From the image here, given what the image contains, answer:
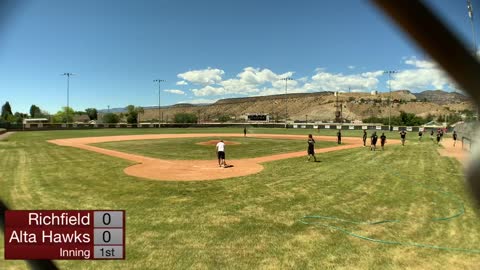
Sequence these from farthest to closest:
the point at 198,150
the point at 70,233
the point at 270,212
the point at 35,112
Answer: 1. the point at 35,112
2. the point at 198,150
3. the point at 270,212
4. the point at 70,233

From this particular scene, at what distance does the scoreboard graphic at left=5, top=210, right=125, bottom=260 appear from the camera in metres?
4.55

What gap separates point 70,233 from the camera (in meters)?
5.28

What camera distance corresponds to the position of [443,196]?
41.8ft

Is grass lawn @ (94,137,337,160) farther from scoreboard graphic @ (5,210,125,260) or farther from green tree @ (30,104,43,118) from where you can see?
green tree @ (30,104,43,118)

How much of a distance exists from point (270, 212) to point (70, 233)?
6.50 m

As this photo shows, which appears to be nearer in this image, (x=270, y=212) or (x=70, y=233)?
(x=70, y=233)

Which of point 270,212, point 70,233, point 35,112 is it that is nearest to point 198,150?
point 270,212

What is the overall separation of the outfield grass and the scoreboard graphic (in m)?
1.63

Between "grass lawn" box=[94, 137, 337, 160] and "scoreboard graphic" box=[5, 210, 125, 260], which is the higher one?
"scoreboard graphic" box=[5, 210, 125, 260]

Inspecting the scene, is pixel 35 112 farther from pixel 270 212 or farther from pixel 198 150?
pixel 270 212

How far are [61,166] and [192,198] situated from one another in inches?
460

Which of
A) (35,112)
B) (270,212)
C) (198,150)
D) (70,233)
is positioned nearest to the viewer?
(70,233)

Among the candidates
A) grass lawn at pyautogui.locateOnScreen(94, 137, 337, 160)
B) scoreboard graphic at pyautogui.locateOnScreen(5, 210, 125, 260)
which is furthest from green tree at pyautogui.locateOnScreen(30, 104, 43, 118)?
scoreboard graphic at pyautogui.locateOnScreen(5, 210, 125, 260)

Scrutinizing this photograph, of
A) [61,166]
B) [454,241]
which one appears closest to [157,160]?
[61,166]
